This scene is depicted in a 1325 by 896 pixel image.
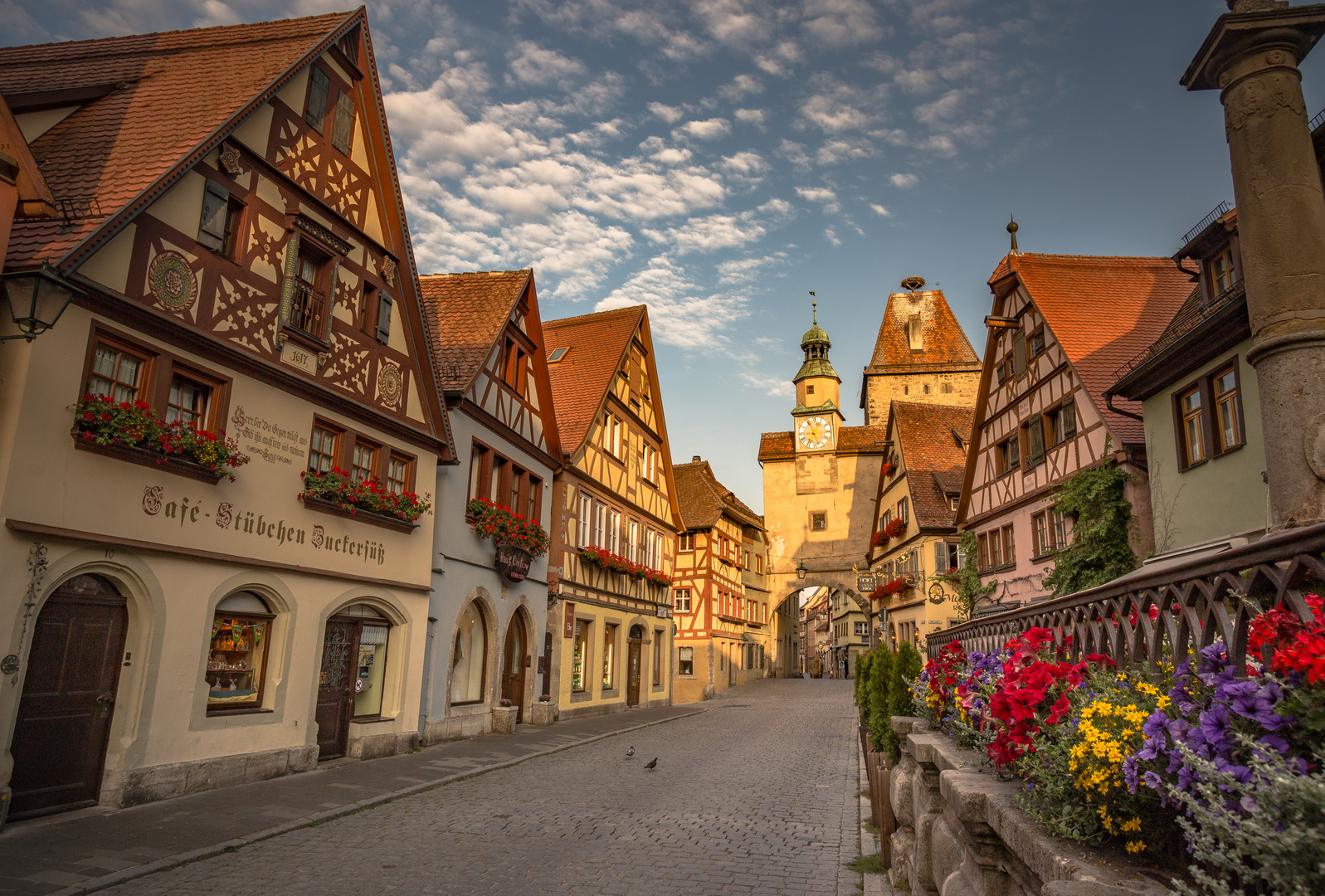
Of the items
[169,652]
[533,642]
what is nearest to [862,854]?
[169,652]

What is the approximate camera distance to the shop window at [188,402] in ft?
32.5

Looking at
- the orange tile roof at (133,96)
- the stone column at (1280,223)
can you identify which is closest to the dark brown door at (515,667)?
the orange tile roof at (133,96)

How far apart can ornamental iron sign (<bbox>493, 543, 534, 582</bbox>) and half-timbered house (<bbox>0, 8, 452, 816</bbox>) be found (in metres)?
2.85

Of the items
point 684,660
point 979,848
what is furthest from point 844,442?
point 979,848

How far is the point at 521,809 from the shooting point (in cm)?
972

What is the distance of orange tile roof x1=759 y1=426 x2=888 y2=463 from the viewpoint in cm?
5059

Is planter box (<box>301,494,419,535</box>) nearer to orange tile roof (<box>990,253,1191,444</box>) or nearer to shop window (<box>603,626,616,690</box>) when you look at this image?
shop window (<box>603,626,616,690</box>)

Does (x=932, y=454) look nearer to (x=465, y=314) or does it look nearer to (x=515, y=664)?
(x=515, y=664)

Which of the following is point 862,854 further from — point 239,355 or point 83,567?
point 239,355

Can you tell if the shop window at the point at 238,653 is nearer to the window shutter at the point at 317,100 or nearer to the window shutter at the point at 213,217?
the window shutter at the point at 213,217

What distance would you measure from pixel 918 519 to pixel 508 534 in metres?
17.7

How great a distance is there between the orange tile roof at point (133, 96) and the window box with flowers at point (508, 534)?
8191 millimetres

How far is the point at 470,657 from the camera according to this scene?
17203 mm

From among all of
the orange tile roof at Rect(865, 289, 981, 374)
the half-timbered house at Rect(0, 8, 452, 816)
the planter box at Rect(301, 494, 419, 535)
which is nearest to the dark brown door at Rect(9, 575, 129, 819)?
the half-timbered house at Rect(0, 8, 452, 816)
